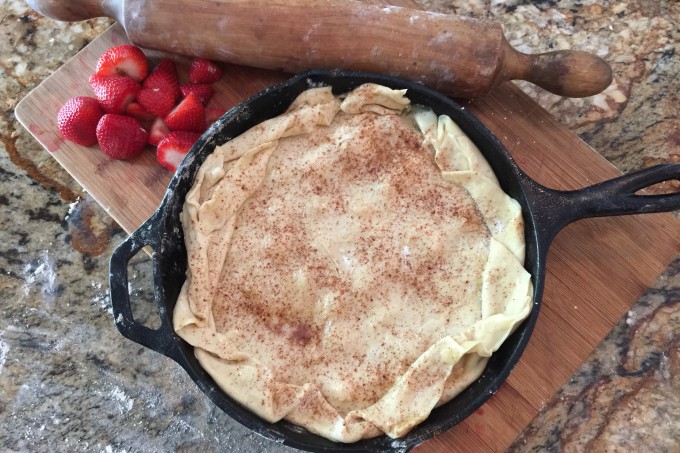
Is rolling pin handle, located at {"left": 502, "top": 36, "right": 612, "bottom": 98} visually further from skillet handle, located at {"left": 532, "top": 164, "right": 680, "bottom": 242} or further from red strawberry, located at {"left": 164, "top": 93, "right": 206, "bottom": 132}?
red strawberry, located at {"left": 164, "top": 93, "right": 206, "bottom": 132}

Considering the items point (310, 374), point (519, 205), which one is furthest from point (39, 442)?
point (519, 205)

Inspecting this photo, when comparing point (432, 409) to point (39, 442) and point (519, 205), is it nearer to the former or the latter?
point (519, 205)

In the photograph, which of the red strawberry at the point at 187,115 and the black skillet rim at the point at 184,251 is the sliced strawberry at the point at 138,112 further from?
the black skillet rim at the point at 184,251

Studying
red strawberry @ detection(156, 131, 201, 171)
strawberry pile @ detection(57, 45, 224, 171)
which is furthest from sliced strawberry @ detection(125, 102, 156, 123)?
red strawberry @ detection(156, 131, 201, 171)

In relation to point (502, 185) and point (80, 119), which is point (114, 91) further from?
point (502, 185)

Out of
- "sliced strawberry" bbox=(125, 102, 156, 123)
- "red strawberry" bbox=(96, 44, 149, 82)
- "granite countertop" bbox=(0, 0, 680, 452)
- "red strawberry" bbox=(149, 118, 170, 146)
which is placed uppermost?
"red strawberry" bbox=(96, 44, 149, 82)

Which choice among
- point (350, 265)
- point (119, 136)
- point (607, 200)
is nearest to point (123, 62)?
point (119, 136)
